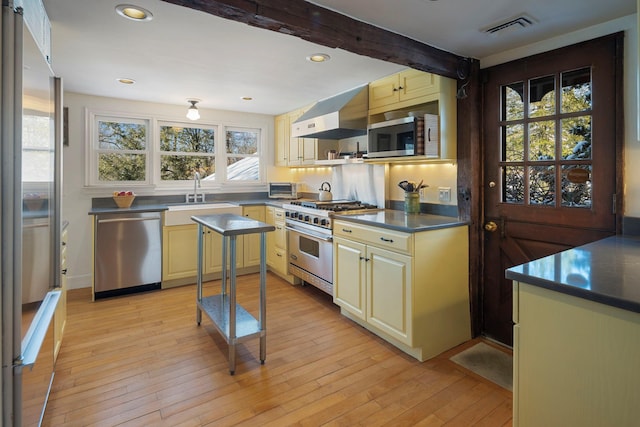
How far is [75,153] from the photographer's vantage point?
4.02 m

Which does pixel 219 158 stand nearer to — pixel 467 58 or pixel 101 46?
pixel 101 46

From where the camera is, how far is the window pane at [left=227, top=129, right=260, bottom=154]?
5102 mm

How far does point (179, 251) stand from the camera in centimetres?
413

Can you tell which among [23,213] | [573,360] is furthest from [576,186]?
[23,213]

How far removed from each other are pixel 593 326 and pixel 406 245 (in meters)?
1.31

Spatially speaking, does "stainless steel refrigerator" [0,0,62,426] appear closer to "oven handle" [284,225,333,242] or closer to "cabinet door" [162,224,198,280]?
"oven handle" [284,225,333,242]

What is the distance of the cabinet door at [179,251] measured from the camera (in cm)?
405

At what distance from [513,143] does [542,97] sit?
348 millimetres

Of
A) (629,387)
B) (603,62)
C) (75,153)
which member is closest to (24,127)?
(629,387)

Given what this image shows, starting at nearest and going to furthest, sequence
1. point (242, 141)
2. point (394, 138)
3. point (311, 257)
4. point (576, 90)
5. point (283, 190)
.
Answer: point (576, 90)
point (394, 138)
point (311, 257)
point (283, 190)
point (242, 141)

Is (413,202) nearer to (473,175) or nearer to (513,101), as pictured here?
(473,175)

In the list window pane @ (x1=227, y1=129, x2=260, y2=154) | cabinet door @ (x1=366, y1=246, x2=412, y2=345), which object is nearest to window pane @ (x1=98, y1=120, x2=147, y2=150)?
window pane @ (x1=227, y1=129, x2=260, y2=154)

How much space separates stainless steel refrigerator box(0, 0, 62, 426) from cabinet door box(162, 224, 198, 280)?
2351 mm

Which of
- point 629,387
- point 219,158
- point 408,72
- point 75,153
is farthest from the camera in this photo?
point 219,158
